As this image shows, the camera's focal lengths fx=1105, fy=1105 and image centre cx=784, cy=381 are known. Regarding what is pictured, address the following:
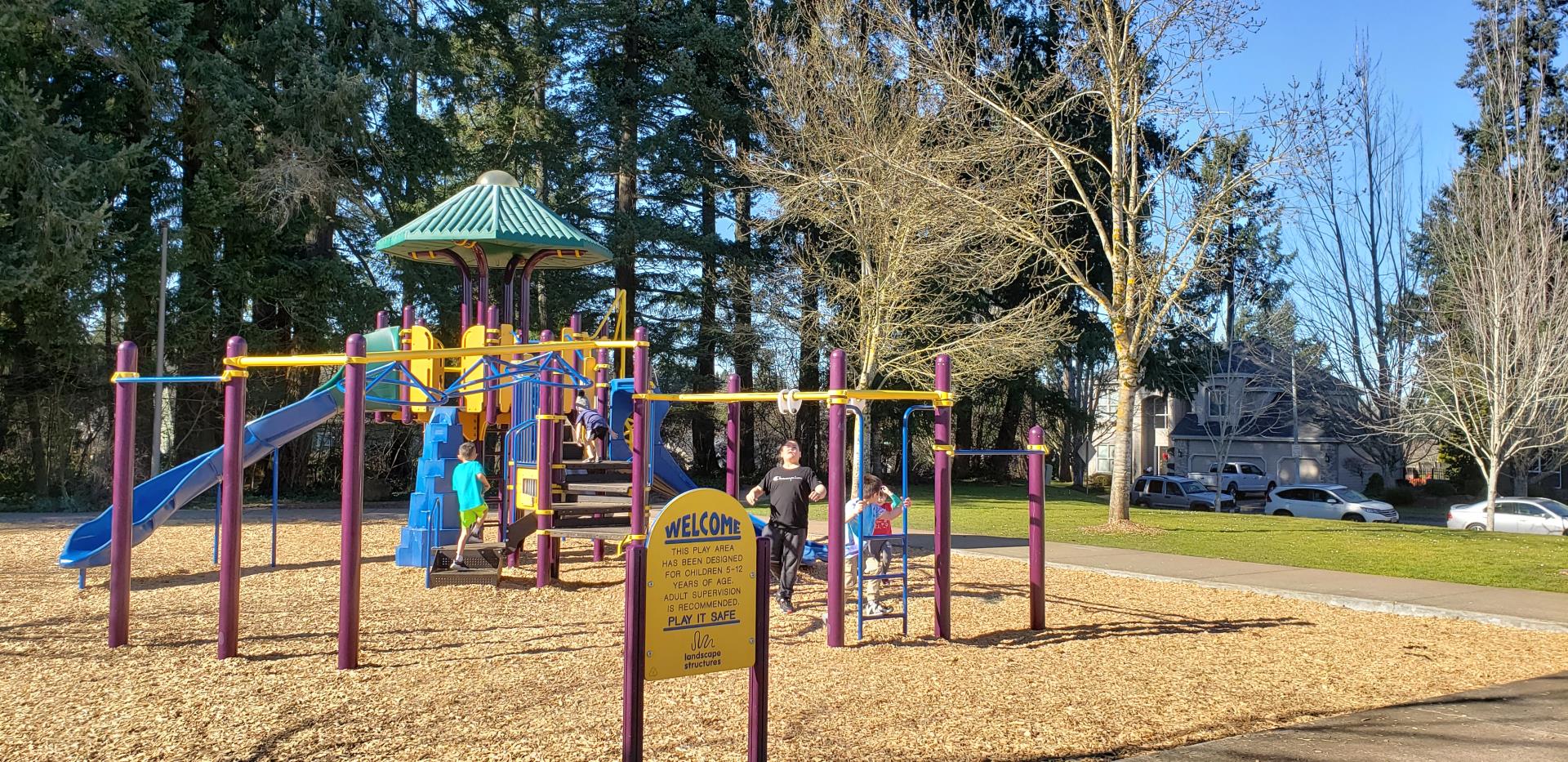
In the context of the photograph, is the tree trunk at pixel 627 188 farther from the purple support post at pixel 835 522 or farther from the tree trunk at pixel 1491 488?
the purple support post at pixel 835 522

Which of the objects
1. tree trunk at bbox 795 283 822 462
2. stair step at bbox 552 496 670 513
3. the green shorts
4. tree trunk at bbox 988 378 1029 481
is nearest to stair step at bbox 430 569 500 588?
the green shorts

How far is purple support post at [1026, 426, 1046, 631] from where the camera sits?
30.2 ft

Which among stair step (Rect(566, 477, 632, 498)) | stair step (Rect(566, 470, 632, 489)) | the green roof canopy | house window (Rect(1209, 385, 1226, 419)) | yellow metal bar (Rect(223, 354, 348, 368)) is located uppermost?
the green roof canopy

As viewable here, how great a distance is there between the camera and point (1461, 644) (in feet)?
30.9

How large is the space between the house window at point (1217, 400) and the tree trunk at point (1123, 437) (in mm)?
22645

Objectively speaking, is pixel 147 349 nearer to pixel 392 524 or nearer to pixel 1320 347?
pixel 392 524

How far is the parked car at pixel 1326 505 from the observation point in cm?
3134

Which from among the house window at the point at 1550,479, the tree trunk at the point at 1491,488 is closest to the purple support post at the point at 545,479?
the tree trunk at the point at 1491,488

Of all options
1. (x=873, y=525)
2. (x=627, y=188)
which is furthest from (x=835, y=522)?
(x=627, y=188)

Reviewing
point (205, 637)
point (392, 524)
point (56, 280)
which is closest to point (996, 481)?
point (392, 524)

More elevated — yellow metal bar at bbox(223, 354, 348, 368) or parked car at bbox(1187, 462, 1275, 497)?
yellow metal bar at bbox(223, 354, 348, 368)

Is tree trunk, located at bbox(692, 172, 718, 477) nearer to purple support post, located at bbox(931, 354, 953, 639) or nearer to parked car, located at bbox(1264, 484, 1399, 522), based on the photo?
parked car, located at bbox(1264, 484, 1399, 522)

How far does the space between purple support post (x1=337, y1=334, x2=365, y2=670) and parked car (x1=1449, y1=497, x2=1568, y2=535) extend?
27045 millimetres

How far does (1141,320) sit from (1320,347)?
52.2 ft
